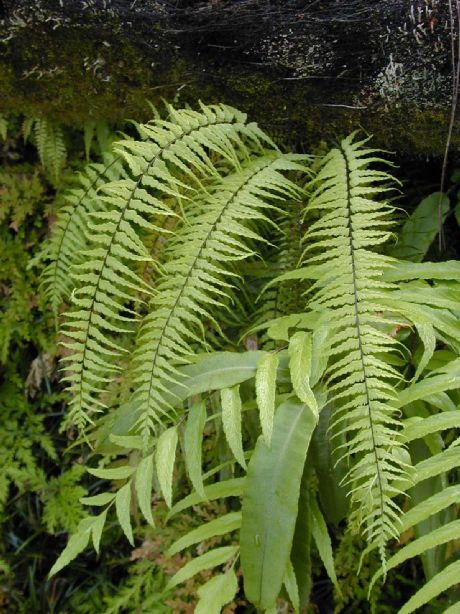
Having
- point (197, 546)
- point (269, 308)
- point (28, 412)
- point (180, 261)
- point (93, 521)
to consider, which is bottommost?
point (197, 546)

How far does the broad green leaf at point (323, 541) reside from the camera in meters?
1.39

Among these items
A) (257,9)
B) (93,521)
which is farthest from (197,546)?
(257,9)

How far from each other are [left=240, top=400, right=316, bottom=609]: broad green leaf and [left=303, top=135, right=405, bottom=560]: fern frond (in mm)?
109

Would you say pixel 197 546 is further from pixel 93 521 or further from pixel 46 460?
pixel 46 460

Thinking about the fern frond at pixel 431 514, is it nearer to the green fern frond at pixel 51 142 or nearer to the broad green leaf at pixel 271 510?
the broad green leaf at pixel 271 510

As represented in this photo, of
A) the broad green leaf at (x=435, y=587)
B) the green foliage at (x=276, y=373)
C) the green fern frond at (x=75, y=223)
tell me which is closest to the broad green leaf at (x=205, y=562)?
the green foliage at (x=276, y=373)

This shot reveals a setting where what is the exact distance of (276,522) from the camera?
1.23 m

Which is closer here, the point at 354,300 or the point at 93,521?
the point at 354,300

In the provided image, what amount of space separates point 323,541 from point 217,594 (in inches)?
10.0

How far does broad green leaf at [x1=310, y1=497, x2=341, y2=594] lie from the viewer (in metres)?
1.39

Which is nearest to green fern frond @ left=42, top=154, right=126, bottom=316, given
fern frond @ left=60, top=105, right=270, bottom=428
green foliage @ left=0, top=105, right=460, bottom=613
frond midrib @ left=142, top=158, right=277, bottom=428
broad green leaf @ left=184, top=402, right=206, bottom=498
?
green foliage @ left=0, top=105, right=460, bottom=613

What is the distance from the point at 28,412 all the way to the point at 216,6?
1638mm

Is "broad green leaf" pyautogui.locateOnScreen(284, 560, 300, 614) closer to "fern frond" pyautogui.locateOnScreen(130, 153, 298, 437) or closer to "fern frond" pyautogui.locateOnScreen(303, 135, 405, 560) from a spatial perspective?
"fern frond" pyautogui.locateOnScreen(303, 135, 405, 560)

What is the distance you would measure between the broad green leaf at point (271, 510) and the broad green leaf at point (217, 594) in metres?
0.14
